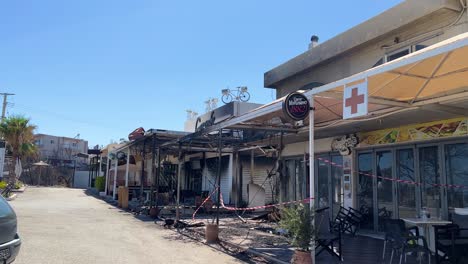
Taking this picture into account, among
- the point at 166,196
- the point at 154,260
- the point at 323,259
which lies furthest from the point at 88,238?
the point at 166,196

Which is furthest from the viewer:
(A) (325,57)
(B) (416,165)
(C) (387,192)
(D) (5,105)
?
(D) (5,105)

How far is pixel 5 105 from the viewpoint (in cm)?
4553

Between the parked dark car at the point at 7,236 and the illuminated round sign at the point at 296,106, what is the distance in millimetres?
4809

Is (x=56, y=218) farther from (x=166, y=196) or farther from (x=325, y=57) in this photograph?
(x=325, y=57)

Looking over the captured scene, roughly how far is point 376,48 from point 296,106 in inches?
205

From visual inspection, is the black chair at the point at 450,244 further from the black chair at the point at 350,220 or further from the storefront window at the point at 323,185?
the storefront window at the point at 323,185

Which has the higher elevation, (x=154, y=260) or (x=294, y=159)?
(x=294, y=159)

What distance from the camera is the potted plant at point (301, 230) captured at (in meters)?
6.97

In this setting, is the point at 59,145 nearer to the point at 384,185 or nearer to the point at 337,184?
the point at 337,184

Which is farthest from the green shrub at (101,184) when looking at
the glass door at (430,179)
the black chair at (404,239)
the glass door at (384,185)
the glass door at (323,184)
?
the black chair at (404,239)

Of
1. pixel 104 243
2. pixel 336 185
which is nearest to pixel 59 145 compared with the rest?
pixel 336 185

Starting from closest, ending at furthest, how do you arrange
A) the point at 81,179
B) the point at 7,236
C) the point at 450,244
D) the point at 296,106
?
the point at 7,236 < the point at 450,244 < the point at 296,106 < the point at 81,179

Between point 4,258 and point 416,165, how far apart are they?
8.98 m

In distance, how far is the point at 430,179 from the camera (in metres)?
9.91
